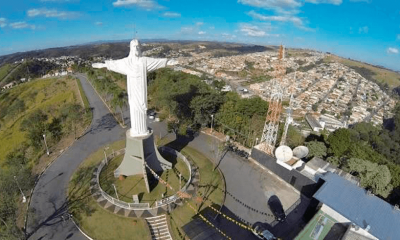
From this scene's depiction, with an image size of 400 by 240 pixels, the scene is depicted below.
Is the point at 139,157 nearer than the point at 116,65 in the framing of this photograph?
No

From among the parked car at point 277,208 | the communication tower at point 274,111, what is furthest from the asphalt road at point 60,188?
the communication tower at point 274,111

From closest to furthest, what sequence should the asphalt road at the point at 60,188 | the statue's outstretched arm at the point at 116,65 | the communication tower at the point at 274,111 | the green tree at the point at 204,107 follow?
1. the asphalt road at the point at 60,188
2. the statue's outstretched arm at the point at 116,65
3. the communication tower at the point at 274,111
4. the green tree at the point at 204,107

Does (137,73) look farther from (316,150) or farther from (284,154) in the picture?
(316,150)

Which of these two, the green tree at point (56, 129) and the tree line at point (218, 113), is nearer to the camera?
the green tree at point (56, 129)

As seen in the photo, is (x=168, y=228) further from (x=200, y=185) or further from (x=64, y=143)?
(x=64, y=143)

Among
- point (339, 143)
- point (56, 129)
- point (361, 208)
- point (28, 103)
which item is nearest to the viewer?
point (361, 208)

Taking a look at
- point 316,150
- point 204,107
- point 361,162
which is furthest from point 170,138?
point 361,162

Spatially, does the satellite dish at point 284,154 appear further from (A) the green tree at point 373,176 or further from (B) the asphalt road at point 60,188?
(B) the asphalt road at point 60,188

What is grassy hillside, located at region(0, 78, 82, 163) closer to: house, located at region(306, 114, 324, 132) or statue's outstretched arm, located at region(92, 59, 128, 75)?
statue's outstretched arm, located at region(92, 59, 128, 75)
